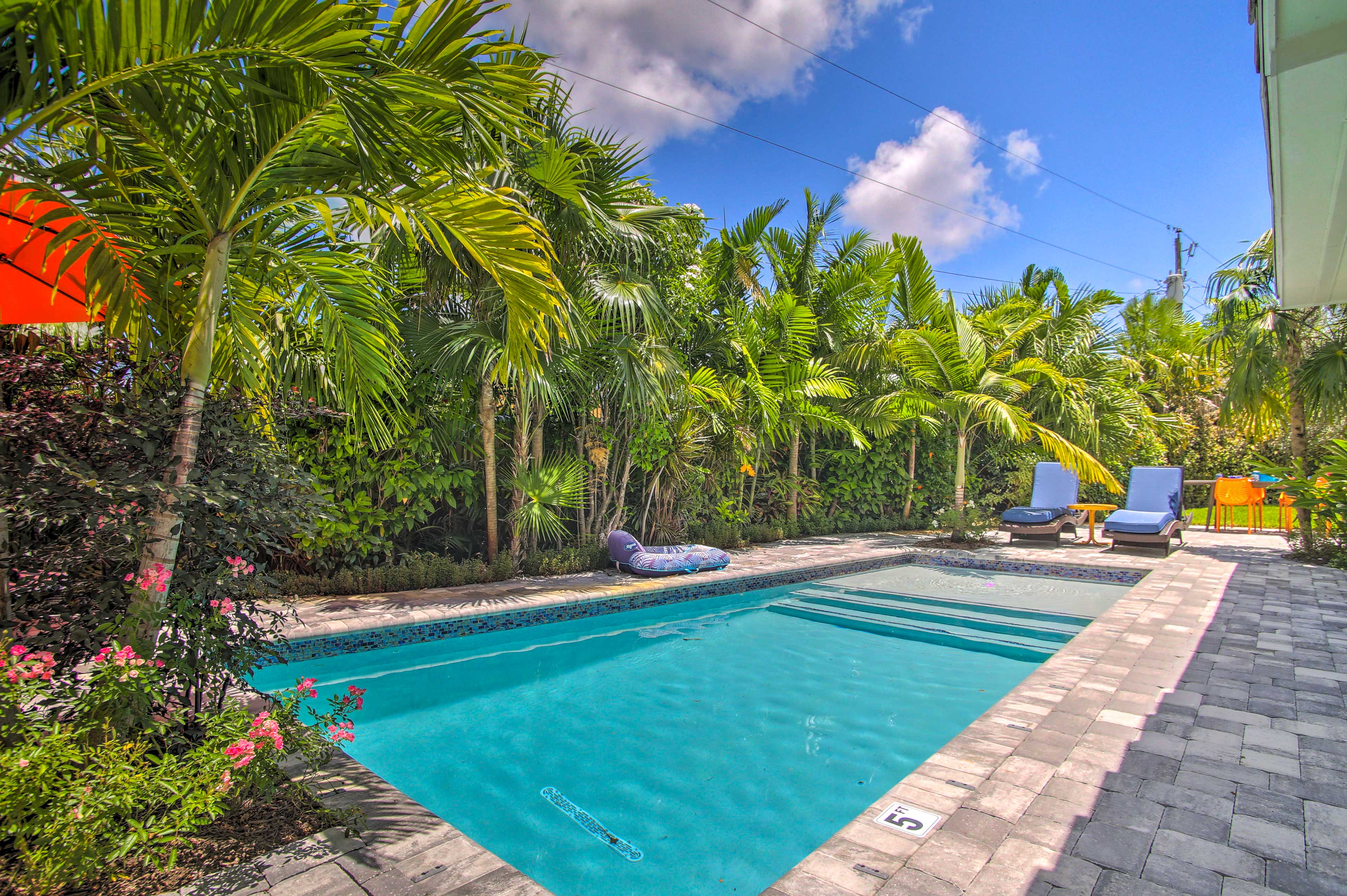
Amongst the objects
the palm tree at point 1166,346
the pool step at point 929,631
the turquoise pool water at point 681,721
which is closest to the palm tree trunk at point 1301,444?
the turquoise pool water at point 681,721

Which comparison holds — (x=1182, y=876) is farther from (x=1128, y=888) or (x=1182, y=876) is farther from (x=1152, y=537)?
(x=1152, y=537)

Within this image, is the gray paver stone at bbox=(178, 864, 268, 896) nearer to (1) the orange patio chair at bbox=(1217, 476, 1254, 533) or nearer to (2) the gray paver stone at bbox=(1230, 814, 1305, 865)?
Result: (2) the gray paver stone at bbox=(1230, 814, 1305, 865)

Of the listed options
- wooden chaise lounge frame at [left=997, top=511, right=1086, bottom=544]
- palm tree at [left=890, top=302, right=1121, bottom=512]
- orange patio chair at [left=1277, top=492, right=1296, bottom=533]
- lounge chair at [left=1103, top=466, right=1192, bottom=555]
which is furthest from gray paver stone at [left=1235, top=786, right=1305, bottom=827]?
orange patio chair at [left=1277, top=492, right=1296, bottom=533]

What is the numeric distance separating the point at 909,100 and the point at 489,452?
11680 millimetres

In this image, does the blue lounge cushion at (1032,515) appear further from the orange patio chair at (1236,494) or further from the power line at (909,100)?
Result: the orange patio chair at (1236,494)

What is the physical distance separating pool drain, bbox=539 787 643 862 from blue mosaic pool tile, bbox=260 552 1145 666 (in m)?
1.44

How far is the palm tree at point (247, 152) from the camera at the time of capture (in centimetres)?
199

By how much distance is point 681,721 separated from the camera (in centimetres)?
409

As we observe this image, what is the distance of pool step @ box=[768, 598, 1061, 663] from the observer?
5.59 metres

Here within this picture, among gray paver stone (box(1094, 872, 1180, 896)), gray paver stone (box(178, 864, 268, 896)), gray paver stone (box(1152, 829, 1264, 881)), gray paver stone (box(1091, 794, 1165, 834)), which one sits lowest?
gray paver stone (box(178, 864, 268, 896))

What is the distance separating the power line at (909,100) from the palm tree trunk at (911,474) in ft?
16.5

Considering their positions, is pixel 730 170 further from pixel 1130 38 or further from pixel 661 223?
pixel 1130 38

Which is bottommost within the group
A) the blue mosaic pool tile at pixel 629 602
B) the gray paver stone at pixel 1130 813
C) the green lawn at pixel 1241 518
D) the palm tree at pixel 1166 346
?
the blue mosaic pool tile at pixel 629 602

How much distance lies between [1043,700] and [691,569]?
13.8ft
